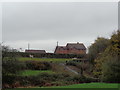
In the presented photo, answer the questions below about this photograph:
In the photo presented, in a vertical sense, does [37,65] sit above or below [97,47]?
below

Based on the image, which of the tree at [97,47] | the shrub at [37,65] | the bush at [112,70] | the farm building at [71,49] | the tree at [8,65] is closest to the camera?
the tree at [8,65]

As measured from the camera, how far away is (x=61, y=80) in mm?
40562

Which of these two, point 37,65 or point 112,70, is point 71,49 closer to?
point 37,65

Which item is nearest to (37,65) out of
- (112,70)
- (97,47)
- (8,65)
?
(97,47)

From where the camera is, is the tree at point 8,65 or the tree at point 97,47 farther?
the tree at point 97,47

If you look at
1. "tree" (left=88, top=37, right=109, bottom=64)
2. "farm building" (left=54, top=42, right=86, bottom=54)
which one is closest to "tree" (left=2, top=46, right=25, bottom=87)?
"tree" (left=88, top=37, right=109, bottom=64)

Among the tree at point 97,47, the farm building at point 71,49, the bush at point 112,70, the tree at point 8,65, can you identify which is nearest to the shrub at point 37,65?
the tree at point 97,47

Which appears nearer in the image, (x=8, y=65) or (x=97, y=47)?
(x=8, y=65)

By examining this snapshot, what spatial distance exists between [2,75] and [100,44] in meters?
26.4

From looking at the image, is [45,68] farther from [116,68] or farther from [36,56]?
[116,68]

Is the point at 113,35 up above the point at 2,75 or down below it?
above

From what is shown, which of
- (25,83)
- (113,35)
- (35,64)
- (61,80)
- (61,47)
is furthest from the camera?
(61,47)

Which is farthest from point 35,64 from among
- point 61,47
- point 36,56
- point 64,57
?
point 61,47

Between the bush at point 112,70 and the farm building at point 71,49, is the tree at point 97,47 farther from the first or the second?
the farm building at point 71,49
